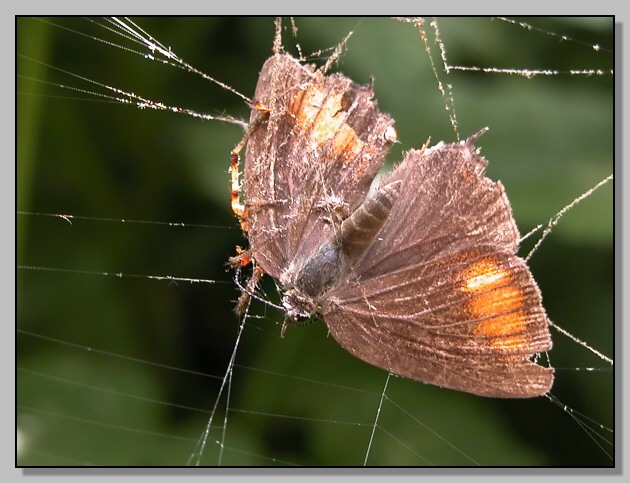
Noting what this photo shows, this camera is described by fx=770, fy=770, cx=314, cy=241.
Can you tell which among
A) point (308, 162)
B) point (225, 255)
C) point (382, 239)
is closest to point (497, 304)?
point (382, 239)

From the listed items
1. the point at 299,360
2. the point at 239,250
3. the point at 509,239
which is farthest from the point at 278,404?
the point at 509,239

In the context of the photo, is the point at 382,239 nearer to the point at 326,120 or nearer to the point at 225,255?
the point at 326,120

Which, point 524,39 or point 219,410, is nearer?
point 219,410

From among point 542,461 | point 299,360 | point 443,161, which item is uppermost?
point 443,161

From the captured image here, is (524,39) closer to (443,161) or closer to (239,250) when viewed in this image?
(443,161)

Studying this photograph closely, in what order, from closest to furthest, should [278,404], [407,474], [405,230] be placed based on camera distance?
[405,230] < [407,474] < [278,404]

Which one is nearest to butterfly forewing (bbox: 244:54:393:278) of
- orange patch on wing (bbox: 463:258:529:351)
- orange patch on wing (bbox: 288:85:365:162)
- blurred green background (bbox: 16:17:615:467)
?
orange patch on wing (bbox: 288:85:365:162)
